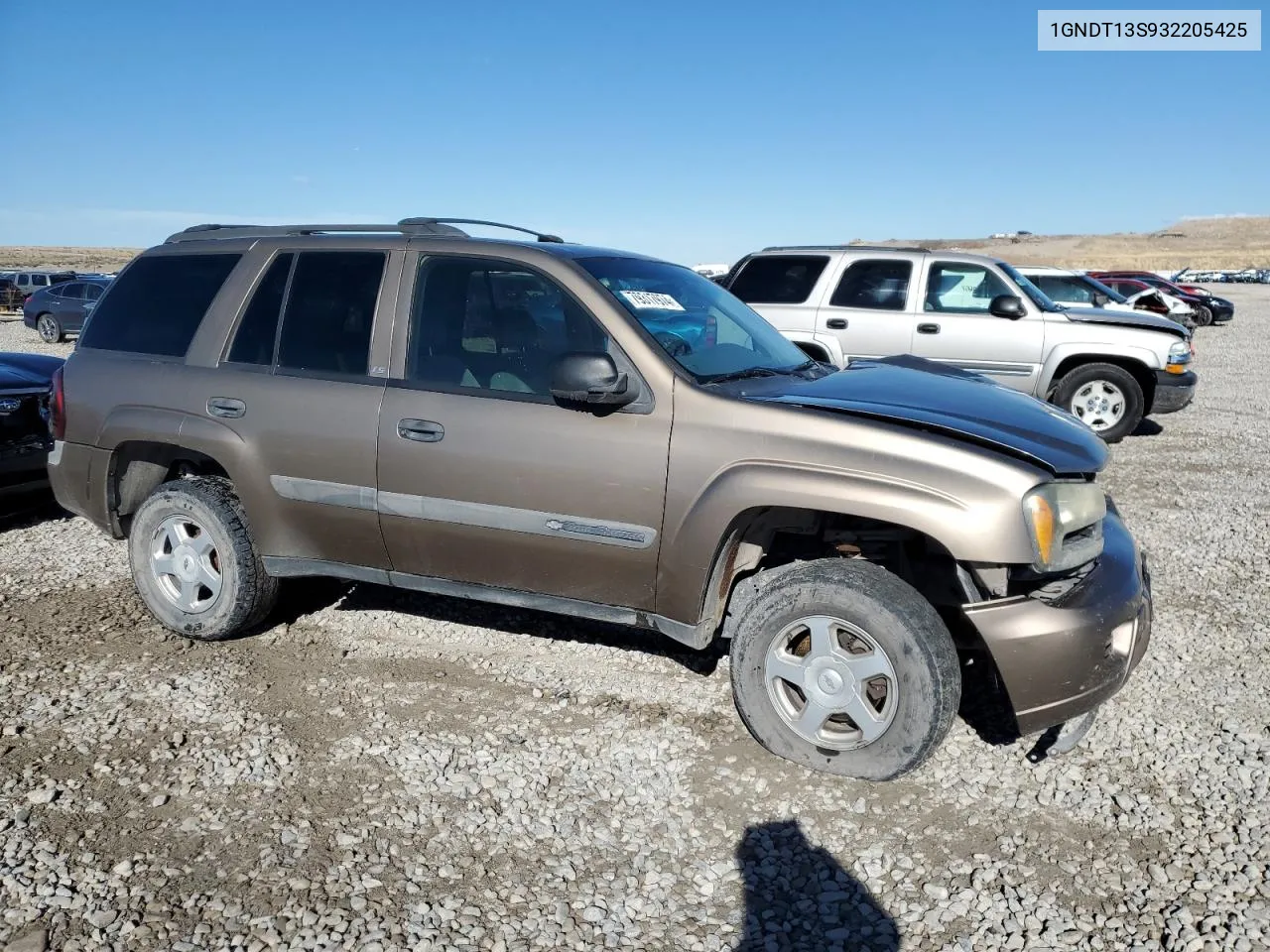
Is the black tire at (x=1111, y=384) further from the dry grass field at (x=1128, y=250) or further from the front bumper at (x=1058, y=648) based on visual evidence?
the dry grass field at (x=1128, y=250)

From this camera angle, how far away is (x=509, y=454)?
12.0 feet

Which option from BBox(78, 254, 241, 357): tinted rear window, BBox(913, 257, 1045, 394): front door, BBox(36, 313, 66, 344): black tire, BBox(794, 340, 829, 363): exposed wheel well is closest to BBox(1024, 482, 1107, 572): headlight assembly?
BBox(78, 254, 241, 357): tinted rear window

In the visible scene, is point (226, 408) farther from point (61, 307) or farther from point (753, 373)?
point (61, 307)

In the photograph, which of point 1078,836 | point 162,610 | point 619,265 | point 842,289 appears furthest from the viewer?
point 842,289

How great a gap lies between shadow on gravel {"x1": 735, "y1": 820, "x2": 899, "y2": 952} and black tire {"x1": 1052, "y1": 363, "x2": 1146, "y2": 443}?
25.5ft

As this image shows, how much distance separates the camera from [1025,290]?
9578mm

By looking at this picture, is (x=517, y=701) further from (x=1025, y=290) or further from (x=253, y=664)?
(x=1025, y=290)

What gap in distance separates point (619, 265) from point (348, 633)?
2.24 meters

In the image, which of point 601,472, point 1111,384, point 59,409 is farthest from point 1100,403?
point 59,409

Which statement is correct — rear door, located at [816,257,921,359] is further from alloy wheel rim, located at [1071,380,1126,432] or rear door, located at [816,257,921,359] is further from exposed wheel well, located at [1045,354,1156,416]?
alloy wheel rim, located at [1071,380,1126,432]

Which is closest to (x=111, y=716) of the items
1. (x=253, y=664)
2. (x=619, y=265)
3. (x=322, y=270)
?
(x=253, y=664)

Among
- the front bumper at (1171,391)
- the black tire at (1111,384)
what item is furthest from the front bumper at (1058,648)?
the front bumper at (1171,391)

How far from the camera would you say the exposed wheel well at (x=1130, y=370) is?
31.2 ft

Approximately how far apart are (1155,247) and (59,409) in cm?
13703
